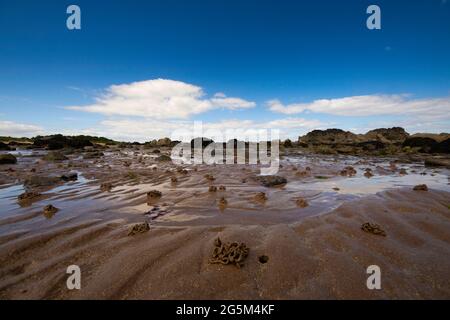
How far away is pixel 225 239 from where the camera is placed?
4.50 m

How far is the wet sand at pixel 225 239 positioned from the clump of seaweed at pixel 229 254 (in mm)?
99

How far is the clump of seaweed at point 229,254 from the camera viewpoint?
3568mm

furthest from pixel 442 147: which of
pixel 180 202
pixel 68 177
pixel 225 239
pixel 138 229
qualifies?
pixel 68 177

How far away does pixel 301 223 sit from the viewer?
17.6 feet

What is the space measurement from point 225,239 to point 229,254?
85 cm

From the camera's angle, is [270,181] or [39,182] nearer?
[39,182]

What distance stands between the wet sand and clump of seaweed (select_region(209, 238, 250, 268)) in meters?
0.10

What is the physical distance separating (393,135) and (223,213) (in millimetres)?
54894

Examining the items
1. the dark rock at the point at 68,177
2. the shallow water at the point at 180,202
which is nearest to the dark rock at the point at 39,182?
the shallow water at the point at 180,202

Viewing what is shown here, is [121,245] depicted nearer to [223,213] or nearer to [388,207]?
[223,213]

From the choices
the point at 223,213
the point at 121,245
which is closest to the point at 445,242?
the point at 223,213

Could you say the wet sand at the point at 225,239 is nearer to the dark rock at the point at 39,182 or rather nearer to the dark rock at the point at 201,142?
the dark rock at the point at 39,182

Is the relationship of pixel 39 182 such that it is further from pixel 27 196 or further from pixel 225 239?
pixel 225 239

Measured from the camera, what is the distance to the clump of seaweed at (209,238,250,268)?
140 inches
